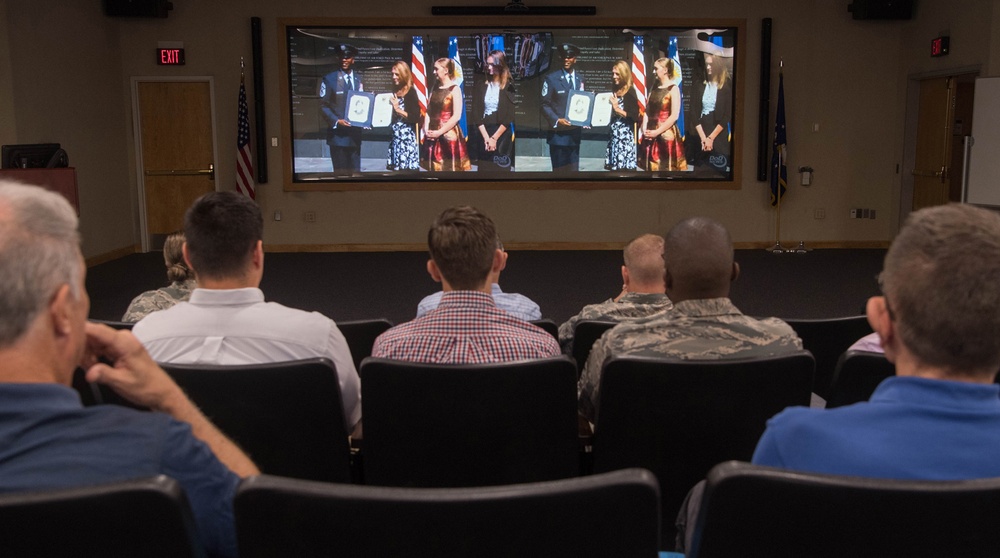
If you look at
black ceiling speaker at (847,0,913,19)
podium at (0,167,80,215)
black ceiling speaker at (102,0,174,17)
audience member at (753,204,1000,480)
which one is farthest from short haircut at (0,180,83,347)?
black ceiling speaker at (847,0,913,19)

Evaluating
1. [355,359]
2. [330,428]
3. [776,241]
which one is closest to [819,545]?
[330,428]

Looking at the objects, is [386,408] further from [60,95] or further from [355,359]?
[60,95]

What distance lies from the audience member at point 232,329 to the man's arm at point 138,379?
907 mm

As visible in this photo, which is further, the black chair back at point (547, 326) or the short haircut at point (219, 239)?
the black chair back at point (547, 326)

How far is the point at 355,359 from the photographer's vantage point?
9.79ft

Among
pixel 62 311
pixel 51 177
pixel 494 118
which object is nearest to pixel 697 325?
pixel 62 311

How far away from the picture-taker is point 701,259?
2.33 meters

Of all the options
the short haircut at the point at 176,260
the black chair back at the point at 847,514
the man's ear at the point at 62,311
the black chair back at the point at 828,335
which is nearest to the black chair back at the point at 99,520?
the man's ear at the point at 62,311

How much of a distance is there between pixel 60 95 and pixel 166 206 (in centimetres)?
200

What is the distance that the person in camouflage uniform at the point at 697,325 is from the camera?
2.25m

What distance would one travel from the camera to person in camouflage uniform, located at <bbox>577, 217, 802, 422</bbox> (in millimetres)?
2252

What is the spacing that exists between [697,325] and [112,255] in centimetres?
874

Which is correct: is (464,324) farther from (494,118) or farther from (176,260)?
(494,118)

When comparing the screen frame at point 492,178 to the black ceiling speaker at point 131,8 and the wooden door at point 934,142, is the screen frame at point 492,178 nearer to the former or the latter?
the black ceiling speaker at point 131,8
